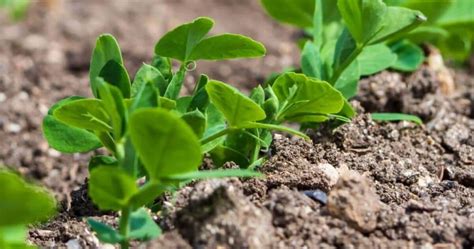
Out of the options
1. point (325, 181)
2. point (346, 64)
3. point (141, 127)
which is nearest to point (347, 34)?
point (346, 64)

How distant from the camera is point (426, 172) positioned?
6.57 feet

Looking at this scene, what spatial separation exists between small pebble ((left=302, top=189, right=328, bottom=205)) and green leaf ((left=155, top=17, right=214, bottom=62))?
37 centimetres

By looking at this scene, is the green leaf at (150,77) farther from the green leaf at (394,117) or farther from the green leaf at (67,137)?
the green leaf at (394,117)

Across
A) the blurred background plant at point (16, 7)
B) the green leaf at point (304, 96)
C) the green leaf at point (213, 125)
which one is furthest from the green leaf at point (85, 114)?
the blurred background plant at point (16, 7)

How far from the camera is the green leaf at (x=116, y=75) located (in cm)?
177

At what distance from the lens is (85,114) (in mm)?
1651

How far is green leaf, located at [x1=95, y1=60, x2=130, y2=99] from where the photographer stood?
1.77m

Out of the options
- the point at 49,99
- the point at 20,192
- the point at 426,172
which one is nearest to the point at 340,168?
the point at 426,172

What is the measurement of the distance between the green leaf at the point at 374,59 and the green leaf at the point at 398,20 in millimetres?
204

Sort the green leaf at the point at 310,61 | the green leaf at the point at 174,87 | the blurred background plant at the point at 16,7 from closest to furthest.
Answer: the green leaf at the point at 174,87
the green leaf at the point at 310,61
the blurred background plant at the point at 16,7

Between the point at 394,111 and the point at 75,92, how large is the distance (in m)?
1.28

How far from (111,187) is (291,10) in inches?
41.2

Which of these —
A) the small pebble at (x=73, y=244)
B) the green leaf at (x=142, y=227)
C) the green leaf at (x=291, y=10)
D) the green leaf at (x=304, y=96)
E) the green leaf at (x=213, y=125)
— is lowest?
the small pebble at (x=73, y=244)

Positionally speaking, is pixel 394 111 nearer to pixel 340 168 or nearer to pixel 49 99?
pixel 340 168
